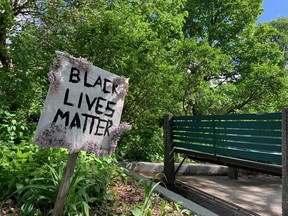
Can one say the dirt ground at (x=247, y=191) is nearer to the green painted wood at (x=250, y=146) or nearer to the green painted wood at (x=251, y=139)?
the green painted wood at (x=250, y=146)

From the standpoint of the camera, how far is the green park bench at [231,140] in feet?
12.0

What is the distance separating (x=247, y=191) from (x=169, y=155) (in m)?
1.59

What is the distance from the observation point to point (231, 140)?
14.3 feet

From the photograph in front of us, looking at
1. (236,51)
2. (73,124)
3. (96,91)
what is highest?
(236,51)

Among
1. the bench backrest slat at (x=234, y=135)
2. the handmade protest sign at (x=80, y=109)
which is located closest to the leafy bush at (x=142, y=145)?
the bench backrest slat at (x=234, y=135)

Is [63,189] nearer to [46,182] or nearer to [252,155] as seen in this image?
[46,182]

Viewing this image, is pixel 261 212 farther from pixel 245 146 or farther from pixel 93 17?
pixel 93 17

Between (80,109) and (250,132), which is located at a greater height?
(250,132)

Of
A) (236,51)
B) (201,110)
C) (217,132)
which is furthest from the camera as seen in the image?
(236,51)

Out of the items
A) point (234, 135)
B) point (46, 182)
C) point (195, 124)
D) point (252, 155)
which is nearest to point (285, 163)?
point (252, 155)

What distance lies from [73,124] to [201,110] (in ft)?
20.4

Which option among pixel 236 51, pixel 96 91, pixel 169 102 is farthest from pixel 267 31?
pixel 96 91

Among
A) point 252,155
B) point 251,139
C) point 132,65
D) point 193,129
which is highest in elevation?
point 132,65

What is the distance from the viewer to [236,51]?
1282 cm
